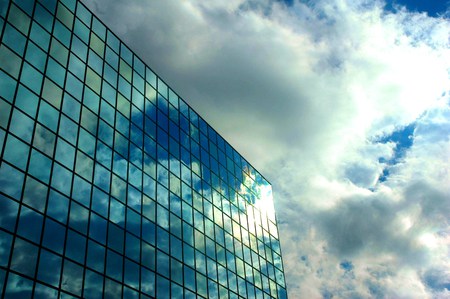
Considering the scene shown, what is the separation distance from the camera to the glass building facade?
26.0 metres

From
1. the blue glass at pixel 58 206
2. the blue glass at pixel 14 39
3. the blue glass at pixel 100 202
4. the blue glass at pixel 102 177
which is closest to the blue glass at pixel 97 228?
the blue glass at pixel 100 202

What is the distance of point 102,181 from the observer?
32.5 m

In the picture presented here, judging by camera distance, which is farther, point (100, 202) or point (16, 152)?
point (100, 202)

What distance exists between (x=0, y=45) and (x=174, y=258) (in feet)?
65.5

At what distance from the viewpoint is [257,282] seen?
47.8m

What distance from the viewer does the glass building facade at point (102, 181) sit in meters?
26.0

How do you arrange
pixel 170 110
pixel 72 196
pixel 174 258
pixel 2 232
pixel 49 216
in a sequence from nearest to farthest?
pixel 2 232 < pixel 49 216 < pixel 72 196 < pixel 174 258 < pixel 170 110

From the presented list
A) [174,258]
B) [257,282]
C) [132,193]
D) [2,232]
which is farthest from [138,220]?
[257,282]

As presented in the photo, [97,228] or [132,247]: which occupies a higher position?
[97,228]

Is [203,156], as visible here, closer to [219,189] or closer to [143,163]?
[219,189]

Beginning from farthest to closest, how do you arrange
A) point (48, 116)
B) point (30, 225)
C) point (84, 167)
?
point (84, 167)
point (48, 116)
point (30, 225)

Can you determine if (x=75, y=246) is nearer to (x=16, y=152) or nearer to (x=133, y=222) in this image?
(x=16, y=152)

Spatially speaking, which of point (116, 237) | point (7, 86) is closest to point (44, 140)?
point (7, 86)

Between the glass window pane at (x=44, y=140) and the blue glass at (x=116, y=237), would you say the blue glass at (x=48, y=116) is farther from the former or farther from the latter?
the blue glass at (x=116, y=237)
